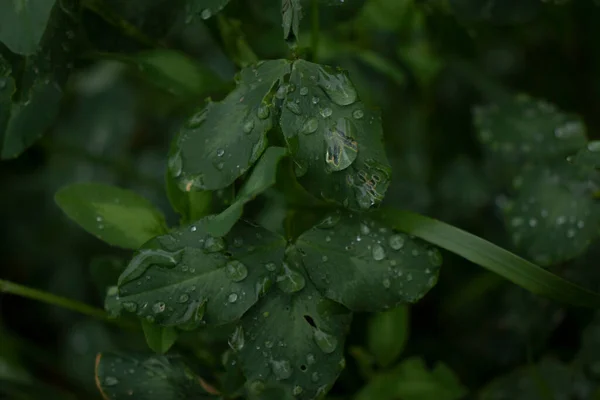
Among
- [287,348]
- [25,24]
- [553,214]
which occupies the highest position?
[25,24]

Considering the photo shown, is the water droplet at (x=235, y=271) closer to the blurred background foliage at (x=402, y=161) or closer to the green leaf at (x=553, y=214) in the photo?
the blurred background foliage at (x=402, y=161)

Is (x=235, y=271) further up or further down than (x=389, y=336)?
further up

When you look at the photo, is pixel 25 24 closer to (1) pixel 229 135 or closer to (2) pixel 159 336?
(1) pixel 229 135

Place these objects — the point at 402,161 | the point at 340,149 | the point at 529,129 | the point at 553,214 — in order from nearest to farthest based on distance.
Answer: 1. the point at 340,149
2. the point at 553,214
3. the point at 529,129
4. the point at 402,161

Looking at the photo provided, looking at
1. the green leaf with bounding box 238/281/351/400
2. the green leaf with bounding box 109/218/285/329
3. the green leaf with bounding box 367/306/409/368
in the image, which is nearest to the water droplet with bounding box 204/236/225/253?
the green leaf with bounding box 109/218/285/329

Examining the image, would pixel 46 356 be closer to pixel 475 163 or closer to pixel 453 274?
pixel 453 274

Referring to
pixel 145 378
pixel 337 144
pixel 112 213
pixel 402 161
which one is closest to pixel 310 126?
pixel 337 144

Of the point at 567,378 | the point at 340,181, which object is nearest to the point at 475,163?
the point at 567,378
